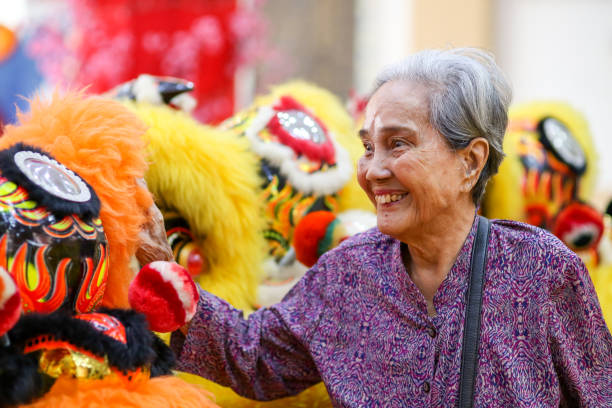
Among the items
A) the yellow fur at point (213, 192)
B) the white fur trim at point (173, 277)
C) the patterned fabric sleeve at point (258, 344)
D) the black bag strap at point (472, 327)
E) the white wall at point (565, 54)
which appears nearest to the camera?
the white fur trim at point (173, 277)

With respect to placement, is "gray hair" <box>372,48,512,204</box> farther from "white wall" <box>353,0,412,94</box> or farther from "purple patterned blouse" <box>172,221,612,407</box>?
"white wall" <box>353,0,412,94</box>

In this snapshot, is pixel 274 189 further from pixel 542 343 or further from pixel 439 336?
pixel 542 343

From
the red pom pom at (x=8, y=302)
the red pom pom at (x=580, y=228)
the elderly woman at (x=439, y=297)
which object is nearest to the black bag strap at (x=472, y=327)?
the elderly woman at (x=439, y=297)

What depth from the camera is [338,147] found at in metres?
1.90

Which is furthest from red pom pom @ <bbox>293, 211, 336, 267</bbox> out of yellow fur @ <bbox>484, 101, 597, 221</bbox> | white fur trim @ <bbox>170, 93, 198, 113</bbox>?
yellow fur @ <bbox>484, 101, 597, 221</bbox>

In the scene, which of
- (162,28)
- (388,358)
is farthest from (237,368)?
(162,28)

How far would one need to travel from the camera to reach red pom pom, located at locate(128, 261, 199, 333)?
1073 mm

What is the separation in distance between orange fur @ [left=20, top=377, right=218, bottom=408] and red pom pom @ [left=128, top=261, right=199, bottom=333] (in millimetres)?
87

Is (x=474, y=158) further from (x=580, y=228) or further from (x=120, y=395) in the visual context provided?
(x=580, y=228)

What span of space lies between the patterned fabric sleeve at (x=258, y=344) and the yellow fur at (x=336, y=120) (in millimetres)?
450

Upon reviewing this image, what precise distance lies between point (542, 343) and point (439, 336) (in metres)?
0.16

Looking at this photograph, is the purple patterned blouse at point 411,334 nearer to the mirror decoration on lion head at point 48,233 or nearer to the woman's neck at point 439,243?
the woman's neck at point 439,243

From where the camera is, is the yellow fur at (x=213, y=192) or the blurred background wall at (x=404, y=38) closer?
the yellow fur at (x=213, y=192)

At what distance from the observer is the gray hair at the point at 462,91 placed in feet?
4.17
